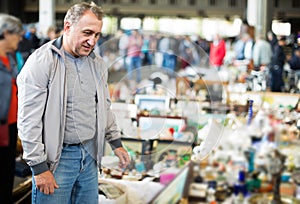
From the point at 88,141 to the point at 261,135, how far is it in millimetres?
787

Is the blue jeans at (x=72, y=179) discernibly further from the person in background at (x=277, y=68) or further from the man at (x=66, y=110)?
the person in background at (x=277, y=68)

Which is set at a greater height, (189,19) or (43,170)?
(189,19)

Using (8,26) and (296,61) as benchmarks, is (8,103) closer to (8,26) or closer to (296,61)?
(8,26)

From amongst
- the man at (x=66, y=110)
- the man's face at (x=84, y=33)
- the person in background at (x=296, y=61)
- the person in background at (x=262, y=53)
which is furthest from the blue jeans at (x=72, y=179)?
the person in background at (x=262, y=53)

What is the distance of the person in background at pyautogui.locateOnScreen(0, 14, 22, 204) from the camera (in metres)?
3.32

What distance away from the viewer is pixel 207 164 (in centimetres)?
169

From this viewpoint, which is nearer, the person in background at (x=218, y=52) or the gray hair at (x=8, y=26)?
the gray hair at (x=8, y=26)

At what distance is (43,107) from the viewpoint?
2.09 m

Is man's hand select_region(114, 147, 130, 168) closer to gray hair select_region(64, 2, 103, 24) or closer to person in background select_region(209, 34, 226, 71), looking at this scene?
gray hair select_region(64, 2, 103, 24)

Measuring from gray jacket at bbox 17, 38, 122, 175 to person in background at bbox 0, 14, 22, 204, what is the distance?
4.05 feet

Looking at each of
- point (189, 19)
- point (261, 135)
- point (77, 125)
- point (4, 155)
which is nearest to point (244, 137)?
point (261, 135)

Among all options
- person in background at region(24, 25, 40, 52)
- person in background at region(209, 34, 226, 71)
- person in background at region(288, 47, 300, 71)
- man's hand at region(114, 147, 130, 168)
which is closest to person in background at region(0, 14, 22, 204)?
man's hand at region(114, 147, 130, 168)

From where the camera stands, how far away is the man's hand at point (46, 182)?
2100 mm

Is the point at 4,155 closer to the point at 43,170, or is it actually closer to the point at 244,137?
the point at 43,170
